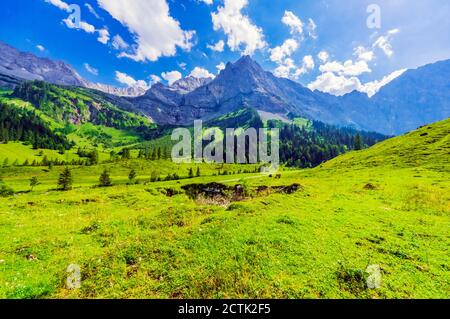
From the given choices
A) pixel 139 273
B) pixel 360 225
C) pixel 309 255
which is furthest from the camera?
pixel 360 225

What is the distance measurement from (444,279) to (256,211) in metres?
15.9

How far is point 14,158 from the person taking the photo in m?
184

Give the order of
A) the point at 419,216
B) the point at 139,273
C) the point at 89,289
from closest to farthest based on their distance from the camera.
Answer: the point at 89,289, the point at 139,273, the point at 419,216

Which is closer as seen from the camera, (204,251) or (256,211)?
(204,251)

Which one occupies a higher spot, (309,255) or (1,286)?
(309,255)

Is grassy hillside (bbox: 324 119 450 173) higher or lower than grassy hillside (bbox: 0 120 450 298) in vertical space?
higher

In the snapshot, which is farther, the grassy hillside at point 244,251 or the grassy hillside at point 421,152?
the grassy hillside at point 421,152

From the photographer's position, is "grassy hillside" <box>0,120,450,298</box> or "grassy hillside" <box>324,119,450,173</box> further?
"grassy hillside" <box>324,119,450,173</box>

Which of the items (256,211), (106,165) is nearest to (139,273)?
(256,211)

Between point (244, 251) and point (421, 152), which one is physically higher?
point (421, 152)

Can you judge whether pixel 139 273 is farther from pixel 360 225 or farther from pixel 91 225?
pixel 360 225

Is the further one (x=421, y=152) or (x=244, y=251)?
(x=421, y=152)

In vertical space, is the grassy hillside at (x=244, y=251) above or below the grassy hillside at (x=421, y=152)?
below
